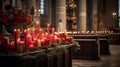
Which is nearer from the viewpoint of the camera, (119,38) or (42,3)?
(119,38)

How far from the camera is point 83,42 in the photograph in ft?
46.4

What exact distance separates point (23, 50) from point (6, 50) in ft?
1.02

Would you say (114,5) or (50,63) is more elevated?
(114,5)

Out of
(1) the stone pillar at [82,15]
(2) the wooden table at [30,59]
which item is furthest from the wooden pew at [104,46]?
(1) the stone pillar at [82,15]

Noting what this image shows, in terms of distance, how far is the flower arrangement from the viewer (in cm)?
575

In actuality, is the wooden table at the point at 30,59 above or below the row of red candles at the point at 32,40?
below

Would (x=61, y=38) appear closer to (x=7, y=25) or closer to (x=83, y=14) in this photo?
(x=7, y=25)

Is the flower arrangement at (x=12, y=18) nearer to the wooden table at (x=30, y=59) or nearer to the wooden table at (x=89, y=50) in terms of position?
the wooden table at (x=30, y=59)

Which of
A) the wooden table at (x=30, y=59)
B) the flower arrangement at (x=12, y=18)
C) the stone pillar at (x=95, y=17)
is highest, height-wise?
the stone pillar at (x=95, y=17)

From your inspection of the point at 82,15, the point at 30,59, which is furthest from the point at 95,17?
the point at 30,59

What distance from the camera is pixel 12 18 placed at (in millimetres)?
5801

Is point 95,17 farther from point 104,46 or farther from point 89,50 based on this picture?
point 89,50

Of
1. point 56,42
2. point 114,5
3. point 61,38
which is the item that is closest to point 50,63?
point 56,42

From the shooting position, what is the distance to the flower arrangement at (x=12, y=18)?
5.75m
